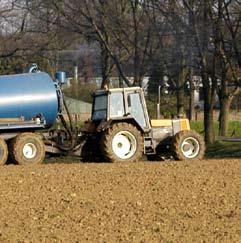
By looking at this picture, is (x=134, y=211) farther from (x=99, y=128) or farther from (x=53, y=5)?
(x=53, y=5)

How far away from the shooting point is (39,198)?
13.4 m

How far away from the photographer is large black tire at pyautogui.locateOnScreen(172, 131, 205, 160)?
72.5 ft

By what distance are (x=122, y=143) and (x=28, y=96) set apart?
2934 mm

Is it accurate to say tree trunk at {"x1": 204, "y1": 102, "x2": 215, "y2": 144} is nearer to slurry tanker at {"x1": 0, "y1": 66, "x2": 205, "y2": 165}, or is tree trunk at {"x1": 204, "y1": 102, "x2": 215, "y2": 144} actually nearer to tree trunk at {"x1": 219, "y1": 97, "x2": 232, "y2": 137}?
tree trunk at {"x1": 219, "y1": 97, "x2": 232, "y2": 137}

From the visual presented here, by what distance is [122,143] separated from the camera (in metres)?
21.8

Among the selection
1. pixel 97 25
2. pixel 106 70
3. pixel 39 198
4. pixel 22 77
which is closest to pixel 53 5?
pixel 97 25

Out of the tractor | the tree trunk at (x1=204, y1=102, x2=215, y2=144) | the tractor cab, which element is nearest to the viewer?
the tractor

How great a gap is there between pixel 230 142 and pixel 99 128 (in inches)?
562

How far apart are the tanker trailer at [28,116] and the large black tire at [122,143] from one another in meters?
1.46

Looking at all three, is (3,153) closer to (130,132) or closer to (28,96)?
(28,96)

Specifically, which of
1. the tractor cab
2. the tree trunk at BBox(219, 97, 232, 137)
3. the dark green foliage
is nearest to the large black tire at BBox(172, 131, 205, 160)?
the tractor cab

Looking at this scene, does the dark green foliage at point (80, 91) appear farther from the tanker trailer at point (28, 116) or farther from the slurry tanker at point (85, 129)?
the tanker trailer at point (28, 116)

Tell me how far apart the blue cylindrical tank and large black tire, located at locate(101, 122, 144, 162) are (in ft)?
6.12

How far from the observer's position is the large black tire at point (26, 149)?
21.2 meters
